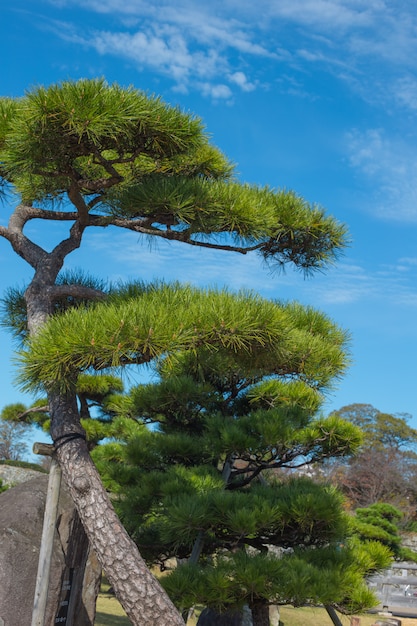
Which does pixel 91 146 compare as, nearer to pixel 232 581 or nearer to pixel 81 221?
pixel 81 221

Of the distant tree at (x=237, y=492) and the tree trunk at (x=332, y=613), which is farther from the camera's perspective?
the tree trunk at (x=332, y=613)

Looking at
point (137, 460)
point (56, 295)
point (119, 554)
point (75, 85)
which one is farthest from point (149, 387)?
point (75, 85)

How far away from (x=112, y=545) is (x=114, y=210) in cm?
194

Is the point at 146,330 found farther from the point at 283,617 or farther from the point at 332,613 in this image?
the point at 283,617

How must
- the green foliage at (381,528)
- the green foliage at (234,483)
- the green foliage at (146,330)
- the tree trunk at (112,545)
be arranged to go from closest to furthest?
the green foliage at (146,330) → the tree trunk at (112,545) → the green foliage at (234,483) → the green foliage at (381,528)

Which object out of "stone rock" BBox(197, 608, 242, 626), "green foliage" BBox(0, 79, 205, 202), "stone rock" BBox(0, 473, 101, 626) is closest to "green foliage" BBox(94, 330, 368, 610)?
"stone rock" BBox(0, 473, 101, 626)

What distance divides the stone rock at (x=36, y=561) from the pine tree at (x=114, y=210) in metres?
1.31

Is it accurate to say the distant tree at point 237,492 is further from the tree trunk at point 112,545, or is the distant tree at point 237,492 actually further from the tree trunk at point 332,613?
the tree trunk at point 112,545

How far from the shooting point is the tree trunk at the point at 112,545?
3.55 m

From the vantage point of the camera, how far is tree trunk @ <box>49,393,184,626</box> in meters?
3.55

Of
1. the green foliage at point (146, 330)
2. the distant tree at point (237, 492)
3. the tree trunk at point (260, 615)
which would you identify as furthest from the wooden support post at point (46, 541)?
the tree trunk at point (260, 615)

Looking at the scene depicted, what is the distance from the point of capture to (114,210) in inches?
162

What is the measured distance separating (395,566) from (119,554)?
378 inches

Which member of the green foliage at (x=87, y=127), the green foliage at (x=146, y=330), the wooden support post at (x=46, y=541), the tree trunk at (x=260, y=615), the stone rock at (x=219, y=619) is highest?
the green foliage at (x=87, y=127)
